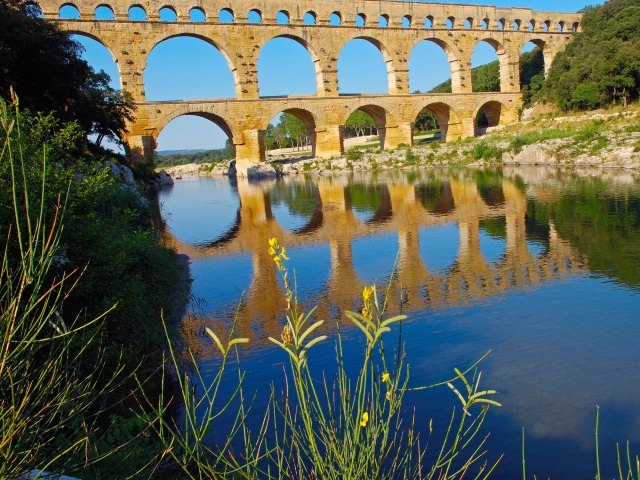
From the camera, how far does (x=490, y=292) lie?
6.78 meters

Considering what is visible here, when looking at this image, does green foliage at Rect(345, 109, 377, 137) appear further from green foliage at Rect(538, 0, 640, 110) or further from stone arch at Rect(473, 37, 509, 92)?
green foliage at Rect(538, 0, 640, 110)

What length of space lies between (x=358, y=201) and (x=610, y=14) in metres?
31.1

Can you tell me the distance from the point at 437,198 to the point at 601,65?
716 inches

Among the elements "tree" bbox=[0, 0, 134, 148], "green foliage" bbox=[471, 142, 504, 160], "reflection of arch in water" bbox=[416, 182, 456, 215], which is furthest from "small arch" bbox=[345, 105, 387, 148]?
"tree" bbox=[0, 0, 134, 148]

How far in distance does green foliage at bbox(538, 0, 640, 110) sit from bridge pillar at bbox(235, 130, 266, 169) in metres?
16.9

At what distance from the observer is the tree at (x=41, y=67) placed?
457 inches

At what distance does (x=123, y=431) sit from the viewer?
307 cm

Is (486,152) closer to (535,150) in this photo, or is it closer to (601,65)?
(535,150)

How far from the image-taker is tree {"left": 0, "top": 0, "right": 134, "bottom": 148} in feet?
38.1

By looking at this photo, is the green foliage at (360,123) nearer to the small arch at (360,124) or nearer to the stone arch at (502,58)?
the small arch at (360,124)

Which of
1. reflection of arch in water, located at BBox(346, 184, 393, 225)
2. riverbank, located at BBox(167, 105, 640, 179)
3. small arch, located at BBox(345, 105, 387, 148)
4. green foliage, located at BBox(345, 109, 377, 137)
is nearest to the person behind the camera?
reflection of arch in water, located at BBox(346, 184, 393, 225)

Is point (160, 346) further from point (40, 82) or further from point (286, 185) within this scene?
point (286, 185)

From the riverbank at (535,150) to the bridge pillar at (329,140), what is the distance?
30.7 inches

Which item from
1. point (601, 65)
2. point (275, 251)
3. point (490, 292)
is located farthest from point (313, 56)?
point (275, 251)
